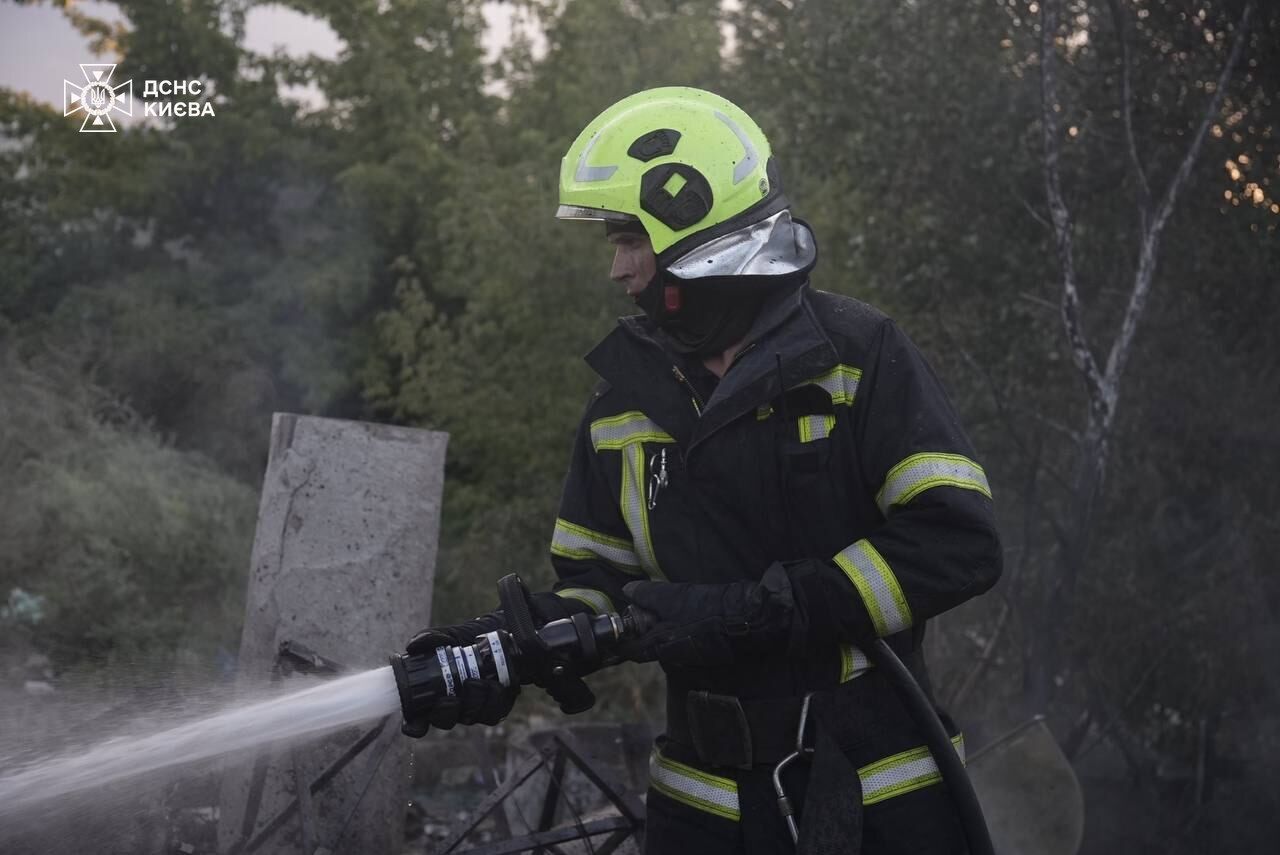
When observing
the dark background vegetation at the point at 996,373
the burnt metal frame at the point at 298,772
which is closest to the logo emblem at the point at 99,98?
the dark background vegetation at the point at 996,373

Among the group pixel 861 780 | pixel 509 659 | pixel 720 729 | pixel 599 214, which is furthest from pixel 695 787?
pixel 599 214

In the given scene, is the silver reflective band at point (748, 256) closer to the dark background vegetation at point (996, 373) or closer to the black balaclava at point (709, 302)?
the black balaclava at point (709, 302)

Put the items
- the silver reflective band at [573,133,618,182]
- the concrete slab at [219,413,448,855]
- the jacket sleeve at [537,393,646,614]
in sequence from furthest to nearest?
the concrete slab at [219,413,448,855] → the jacket sleeve at [537,393,646,614] → the silver reflective band at [573,133,618,182]

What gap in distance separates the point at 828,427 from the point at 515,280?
7.23 m

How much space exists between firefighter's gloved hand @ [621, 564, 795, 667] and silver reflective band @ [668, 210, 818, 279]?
0.61 m

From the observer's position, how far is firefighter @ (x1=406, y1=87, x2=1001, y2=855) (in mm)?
2486

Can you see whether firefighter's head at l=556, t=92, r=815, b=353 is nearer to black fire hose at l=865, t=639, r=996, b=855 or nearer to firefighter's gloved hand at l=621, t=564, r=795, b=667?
firefighter's gloved hand at l=621, t=564, r=795, b=667

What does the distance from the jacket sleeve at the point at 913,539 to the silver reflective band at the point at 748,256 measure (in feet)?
1.23

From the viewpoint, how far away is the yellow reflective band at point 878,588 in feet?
8.09

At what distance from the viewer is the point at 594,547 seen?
2.94 metres

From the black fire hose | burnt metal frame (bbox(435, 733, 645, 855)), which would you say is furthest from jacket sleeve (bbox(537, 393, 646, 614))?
burnt metal frame (bbox(435, 733, 645, 855))

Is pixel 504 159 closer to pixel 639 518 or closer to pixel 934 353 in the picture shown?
pixel 934 353

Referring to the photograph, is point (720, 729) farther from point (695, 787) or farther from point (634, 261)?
point (634, 261)

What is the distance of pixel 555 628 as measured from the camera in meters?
2.62
